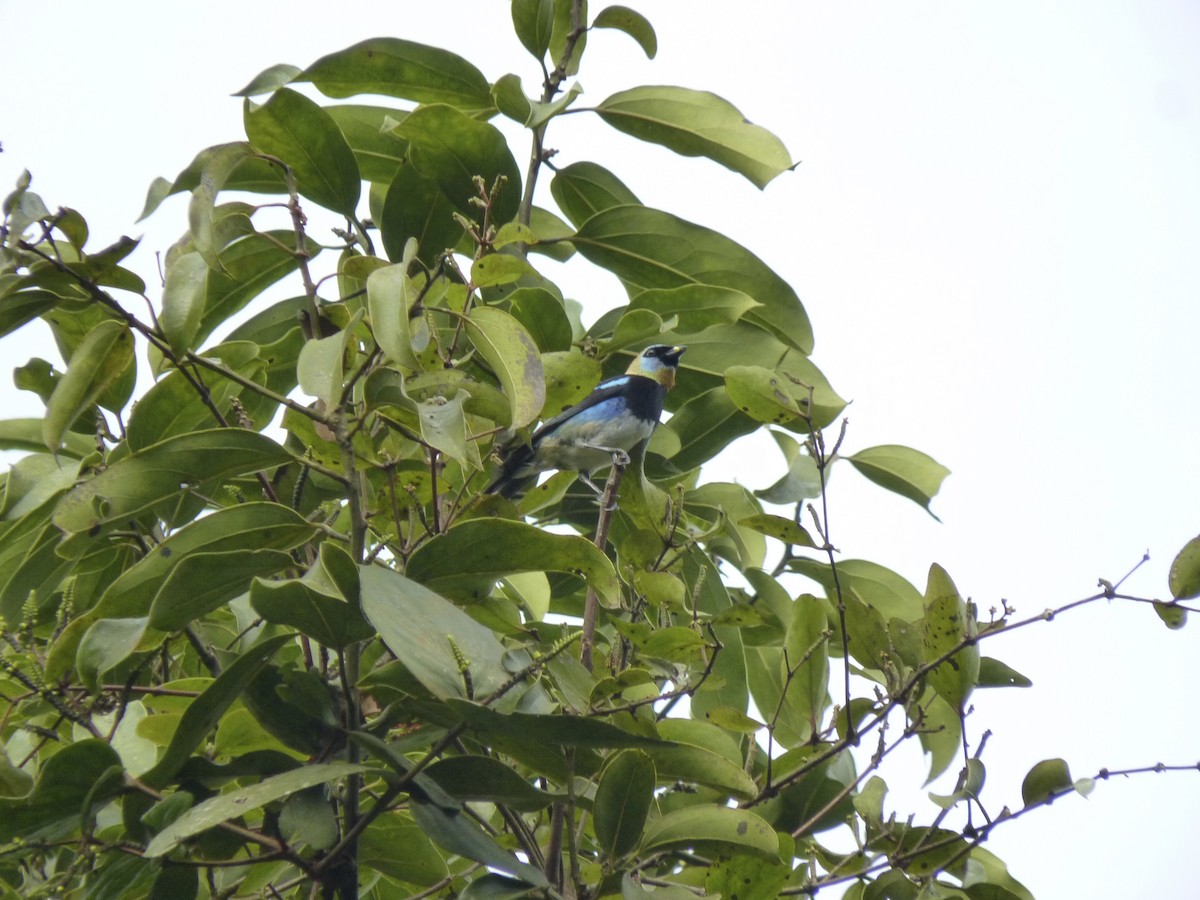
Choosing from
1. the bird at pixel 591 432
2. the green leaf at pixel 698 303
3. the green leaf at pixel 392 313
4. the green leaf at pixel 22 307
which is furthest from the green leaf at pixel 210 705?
the bird at pixel 591 432

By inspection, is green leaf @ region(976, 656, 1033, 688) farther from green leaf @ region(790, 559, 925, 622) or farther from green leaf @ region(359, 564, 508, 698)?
green leaf @ region(359, 564, 508, 698)

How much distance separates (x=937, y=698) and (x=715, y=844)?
2.68 ft

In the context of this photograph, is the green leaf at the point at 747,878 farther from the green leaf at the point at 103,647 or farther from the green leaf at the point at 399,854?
the green leaf at the point at 103,647

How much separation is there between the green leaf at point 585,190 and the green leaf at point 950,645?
1.32 metres

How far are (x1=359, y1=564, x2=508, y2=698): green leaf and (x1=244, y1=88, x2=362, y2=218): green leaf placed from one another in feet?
3.44

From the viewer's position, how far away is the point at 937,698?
8.25 feet

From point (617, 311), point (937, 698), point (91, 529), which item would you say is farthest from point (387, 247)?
point (937, 698)

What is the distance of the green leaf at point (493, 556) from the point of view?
179 cm

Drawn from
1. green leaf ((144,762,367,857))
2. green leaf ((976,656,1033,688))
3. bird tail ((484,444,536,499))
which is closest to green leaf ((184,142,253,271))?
green leaf ((144,762,367,857))

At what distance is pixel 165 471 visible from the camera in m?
1.88

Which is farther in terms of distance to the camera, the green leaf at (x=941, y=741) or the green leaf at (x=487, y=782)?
the green leaf at (x=941, y=741)

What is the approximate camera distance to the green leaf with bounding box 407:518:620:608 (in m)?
1.79

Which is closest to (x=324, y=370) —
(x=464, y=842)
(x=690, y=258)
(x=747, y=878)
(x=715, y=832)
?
(x=464, y=842)

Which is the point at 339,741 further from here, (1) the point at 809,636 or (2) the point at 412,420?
(1) the point at 809,636
